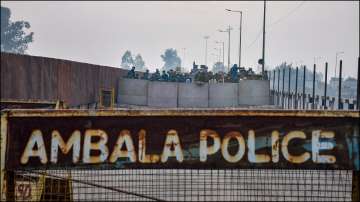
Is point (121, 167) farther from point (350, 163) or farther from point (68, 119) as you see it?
point (350, 163)

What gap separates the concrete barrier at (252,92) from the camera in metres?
42.1

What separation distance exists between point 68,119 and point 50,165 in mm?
414

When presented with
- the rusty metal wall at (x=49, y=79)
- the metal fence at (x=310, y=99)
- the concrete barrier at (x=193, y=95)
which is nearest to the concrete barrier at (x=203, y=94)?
the concrete barrier at (x=193, y=95)

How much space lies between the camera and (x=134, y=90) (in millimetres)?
39844

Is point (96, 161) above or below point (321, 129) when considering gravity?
below

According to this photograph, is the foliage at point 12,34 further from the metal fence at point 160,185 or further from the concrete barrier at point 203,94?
the metal fence at point 160,185

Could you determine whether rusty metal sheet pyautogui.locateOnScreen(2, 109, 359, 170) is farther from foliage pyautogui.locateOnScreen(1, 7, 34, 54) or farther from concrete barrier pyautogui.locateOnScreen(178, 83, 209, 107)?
foliage pyautogui.locateOnScreen(1, 7, 34, 54)

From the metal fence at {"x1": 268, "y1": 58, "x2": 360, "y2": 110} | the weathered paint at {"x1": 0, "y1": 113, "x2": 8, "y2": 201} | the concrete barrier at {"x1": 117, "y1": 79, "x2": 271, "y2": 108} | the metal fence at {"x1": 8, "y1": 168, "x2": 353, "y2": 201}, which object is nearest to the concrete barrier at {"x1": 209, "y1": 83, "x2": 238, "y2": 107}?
the concrete barrier at {"x1": 117, "y1": 79, "x2": 271, "y2": 108}

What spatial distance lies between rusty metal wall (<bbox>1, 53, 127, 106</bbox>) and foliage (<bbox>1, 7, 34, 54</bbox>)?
12060 cm

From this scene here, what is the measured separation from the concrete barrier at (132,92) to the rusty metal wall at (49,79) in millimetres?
8879

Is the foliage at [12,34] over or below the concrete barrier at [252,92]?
over

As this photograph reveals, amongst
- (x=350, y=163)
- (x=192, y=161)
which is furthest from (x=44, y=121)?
(x=350, y=163)

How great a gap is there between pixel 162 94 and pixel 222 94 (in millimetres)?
5620

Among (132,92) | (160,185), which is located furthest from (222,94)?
(160,185)
